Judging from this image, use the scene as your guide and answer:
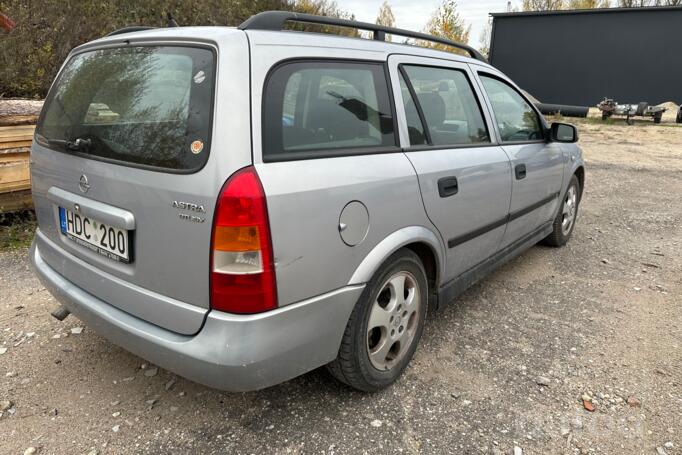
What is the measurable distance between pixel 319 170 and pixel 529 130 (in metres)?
2.40

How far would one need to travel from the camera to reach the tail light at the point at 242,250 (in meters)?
1.69

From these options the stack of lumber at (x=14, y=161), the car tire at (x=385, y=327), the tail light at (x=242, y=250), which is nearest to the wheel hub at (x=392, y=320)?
the car tire at (x=385, y=327)

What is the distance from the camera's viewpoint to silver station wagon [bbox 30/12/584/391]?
1747 millimetres

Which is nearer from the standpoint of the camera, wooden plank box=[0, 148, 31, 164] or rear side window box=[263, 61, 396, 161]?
rear side window box=[263, 61, 396, 161]

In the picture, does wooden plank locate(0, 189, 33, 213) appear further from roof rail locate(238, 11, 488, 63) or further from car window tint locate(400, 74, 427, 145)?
car window tint locate(400, 74, 427, 145)

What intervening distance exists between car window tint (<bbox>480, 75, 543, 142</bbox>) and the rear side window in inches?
50.2

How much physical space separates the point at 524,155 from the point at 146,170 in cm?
259

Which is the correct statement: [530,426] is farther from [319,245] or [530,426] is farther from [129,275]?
[129,275]

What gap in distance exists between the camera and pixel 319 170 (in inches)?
75.6

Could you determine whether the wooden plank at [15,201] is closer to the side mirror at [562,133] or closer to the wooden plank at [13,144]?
the wooden plank at [13,144]

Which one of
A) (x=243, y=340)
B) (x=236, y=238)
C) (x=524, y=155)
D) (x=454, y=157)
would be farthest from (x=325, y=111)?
(x=524, y=155)

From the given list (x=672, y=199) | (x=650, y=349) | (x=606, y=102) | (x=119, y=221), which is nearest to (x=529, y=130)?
(x=650, y=349)

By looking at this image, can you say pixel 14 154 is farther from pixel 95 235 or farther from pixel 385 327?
pixel 385 327

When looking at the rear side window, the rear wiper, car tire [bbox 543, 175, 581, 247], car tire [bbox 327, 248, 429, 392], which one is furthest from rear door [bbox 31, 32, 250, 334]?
car tire [bbox 543, 175, 581, 247]
